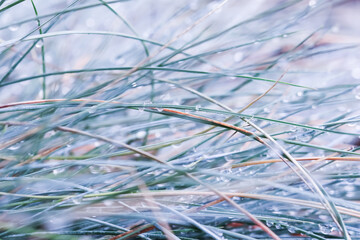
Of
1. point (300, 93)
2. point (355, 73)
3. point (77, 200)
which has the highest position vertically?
point (355, 73)

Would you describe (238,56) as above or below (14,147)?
above

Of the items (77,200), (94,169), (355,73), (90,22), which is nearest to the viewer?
(77,200)

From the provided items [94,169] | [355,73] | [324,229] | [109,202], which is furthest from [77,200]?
[355,73]

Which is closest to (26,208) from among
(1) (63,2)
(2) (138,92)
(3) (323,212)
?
(2) (138,92)

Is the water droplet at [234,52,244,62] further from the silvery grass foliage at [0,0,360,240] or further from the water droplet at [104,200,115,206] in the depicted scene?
the water droplet at [104,200,115,206]

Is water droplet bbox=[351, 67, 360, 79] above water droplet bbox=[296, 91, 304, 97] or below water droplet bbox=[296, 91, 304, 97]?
above

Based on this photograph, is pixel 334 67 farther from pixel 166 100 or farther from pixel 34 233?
pixel 34 233

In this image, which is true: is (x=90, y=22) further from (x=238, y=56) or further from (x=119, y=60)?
(x=238, y=56)

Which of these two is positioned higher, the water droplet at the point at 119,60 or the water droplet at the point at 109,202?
the water droplet at the point at 119,60

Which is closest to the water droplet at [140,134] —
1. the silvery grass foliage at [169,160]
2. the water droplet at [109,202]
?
the silvery grass foliage at [169,160]

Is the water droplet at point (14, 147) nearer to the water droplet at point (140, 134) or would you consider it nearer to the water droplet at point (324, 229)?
the water droplet at point (140, 134)

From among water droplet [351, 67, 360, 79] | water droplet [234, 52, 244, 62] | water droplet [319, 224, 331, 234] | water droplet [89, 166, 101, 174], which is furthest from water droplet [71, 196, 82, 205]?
water droplet [351, 67, 360, 79]
